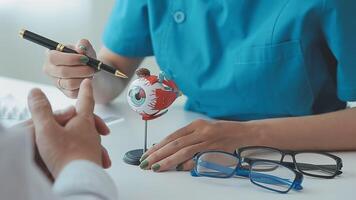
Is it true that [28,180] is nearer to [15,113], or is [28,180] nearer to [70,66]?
[70,66]

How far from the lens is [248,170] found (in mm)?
698

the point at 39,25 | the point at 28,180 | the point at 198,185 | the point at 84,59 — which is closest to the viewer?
the point at 28,180

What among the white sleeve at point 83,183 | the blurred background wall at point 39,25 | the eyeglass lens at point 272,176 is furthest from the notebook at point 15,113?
the blurred background wall at point 39,25

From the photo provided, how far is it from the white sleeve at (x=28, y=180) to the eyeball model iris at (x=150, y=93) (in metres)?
0.25

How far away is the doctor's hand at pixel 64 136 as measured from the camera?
49cm

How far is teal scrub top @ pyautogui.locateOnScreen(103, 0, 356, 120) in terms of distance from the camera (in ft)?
2.79

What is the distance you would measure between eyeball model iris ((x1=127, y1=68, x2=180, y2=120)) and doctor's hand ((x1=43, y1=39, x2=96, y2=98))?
164 millimetres

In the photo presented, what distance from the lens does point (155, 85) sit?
702mm

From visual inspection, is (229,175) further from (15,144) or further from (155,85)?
(15,144)

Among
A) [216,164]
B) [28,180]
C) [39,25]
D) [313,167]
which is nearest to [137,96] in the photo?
[216,164]

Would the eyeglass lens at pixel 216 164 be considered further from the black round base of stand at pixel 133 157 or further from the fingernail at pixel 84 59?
the fingernail at pixel 84 59

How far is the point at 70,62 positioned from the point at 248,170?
0.33 m

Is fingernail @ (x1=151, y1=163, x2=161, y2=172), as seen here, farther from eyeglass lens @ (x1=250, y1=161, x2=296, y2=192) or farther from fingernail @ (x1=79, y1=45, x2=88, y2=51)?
fingernail @ (x1=79, y1=45, x2=88, y2=51)

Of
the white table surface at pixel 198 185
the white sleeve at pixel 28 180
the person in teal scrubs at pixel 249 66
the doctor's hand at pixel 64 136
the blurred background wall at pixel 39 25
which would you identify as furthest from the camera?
the blurred background wall at pixel 39 25
